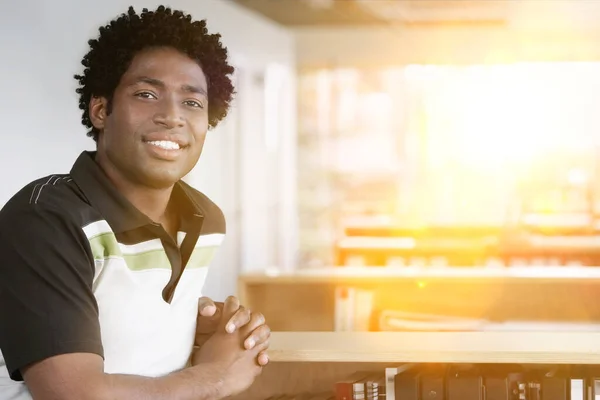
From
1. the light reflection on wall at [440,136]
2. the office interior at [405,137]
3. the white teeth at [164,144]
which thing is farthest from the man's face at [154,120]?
the light reflection on wall at [440,136]

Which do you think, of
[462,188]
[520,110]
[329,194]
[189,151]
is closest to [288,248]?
[329,194]

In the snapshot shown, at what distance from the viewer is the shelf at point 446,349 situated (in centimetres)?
190

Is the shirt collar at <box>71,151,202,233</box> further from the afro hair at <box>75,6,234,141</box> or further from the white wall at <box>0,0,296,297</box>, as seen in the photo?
the white wall at <box>0,0,296,297</box>

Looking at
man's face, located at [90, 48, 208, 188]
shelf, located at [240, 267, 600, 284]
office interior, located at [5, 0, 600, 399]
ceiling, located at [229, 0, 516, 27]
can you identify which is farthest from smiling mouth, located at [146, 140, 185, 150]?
ceiling, located at [229, 0, 516, 27]

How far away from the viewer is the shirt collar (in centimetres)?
170

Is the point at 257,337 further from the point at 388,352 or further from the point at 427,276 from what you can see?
the point at 427,276

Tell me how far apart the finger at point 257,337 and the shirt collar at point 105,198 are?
0.31 meters

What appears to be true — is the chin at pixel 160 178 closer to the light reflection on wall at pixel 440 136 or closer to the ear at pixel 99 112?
the ear at pixel 99 112

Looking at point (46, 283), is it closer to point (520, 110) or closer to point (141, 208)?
point (141, 208)

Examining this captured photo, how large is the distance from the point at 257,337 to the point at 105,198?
16.9 inches

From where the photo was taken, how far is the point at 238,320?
1.87 meters

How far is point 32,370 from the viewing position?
1535 millimetres

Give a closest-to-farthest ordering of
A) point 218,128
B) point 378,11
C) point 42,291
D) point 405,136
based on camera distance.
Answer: point 42,291 < point 218,128 < point 378,11 < point 405,136

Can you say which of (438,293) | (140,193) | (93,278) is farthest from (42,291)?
(438,293)
